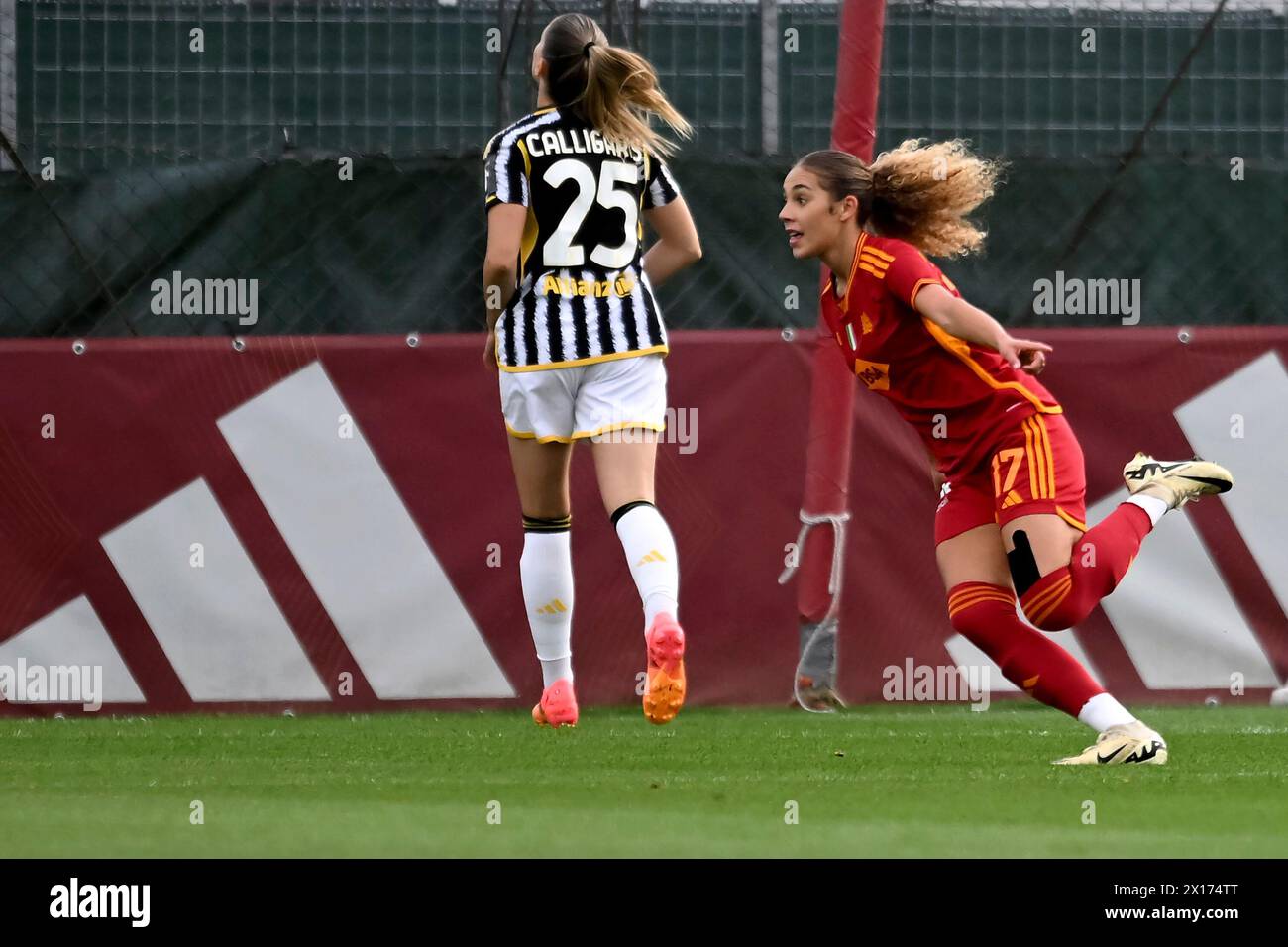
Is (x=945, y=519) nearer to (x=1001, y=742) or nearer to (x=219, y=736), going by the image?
(x=1001, y=742)

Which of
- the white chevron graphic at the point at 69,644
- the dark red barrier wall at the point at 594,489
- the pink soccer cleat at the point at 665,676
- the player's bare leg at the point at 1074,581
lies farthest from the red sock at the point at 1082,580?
the white chevron graphic at the point at 69,644

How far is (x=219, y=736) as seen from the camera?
653 cm

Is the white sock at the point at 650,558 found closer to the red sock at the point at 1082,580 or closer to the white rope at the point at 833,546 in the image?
the red sock at the point at 1082,580

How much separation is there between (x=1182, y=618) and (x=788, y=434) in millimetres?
1534

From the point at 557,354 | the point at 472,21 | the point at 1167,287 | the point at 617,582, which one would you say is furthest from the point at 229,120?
the point at 1167,287

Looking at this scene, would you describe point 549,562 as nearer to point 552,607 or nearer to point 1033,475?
point 552,607

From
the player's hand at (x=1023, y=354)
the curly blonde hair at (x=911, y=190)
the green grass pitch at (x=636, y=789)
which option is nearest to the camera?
the green grass pitch at (x=636, y=789)

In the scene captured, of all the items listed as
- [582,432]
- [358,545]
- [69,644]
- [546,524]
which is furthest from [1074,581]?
[69,644]

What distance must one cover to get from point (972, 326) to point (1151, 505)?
3.07ft

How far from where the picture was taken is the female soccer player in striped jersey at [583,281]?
5707mm

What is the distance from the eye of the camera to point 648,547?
559 centimetres

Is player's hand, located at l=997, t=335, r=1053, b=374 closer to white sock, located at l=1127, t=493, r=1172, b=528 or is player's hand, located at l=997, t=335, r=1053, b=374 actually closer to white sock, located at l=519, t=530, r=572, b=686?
white sock, located at l=1127, t=493, r=1172, b=528

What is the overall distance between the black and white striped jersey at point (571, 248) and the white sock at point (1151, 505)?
1.35 m

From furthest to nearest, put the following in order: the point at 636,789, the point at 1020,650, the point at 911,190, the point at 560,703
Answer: the point at 560,703, the point at 911,190, the point at 1020,650, the point at 636,789
